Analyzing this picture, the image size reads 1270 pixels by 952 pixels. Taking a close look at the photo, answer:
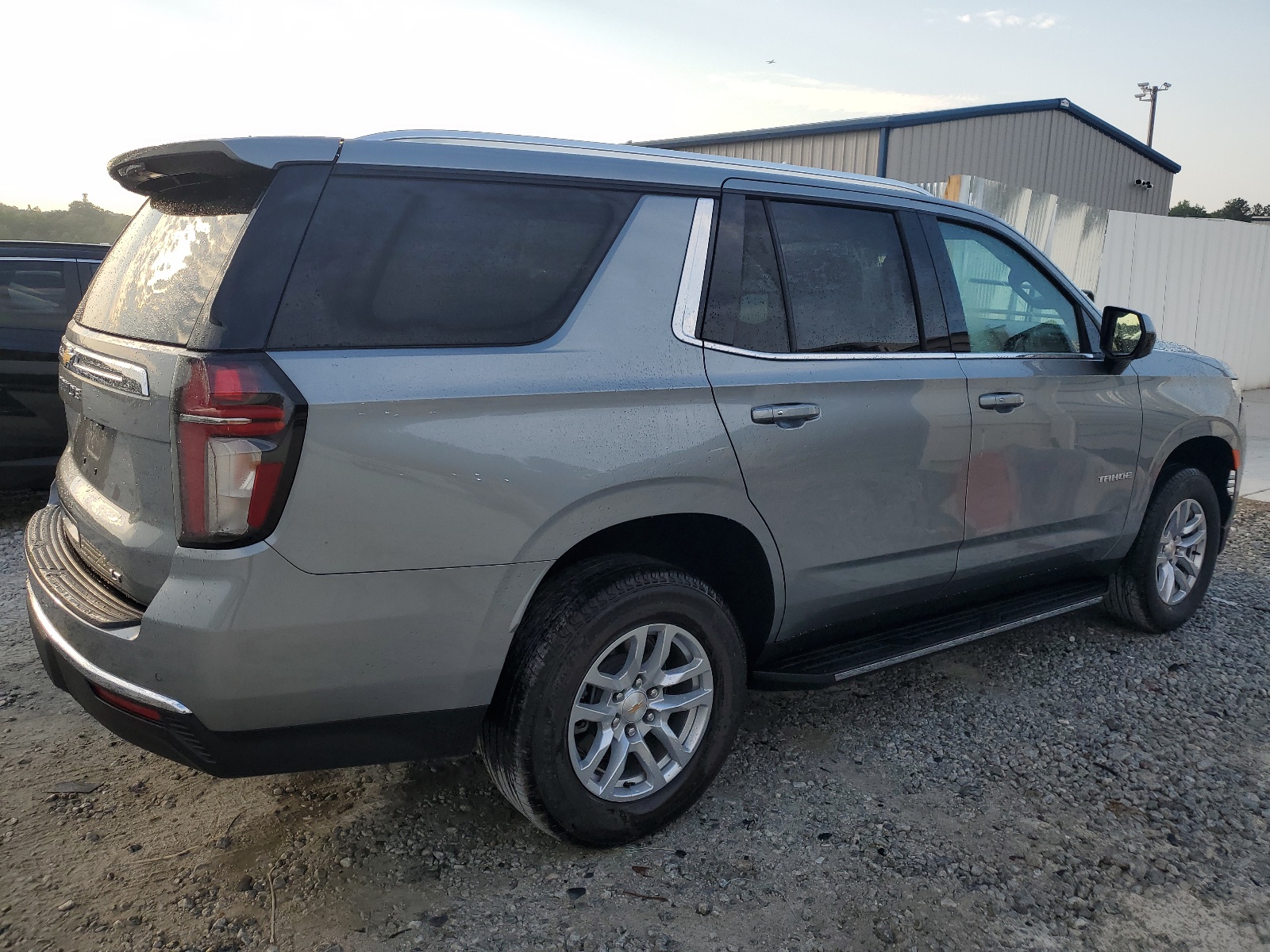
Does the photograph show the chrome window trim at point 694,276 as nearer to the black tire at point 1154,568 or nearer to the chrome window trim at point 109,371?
the chrome window trim at point 109,371

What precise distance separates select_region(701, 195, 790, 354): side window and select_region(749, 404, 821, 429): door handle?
0.17 m

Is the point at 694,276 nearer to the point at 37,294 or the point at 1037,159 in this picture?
the point at 37,294

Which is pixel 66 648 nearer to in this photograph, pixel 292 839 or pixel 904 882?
pixel 292 839

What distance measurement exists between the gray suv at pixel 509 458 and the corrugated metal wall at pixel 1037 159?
12009 mm

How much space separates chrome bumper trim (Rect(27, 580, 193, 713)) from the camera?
7.05 ft

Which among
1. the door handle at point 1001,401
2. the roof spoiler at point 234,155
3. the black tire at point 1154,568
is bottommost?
the black tire at point 1154,568

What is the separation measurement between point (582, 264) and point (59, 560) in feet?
5.32

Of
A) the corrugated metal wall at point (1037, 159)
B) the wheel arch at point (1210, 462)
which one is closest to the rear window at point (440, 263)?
the wheel arch at point (1210, 462)

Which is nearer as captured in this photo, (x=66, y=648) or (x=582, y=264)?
(x=66, y=648)

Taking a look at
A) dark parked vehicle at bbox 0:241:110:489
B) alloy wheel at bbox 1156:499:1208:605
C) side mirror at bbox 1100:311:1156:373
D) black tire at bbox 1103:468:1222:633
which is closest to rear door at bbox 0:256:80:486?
dark parked vehicle at bbox 0:241:110:489

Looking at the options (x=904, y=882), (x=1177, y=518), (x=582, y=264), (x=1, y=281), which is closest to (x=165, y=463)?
(x=582, y=264)

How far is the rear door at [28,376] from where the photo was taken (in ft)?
18.5

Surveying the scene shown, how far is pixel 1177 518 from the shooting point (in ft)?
14.7

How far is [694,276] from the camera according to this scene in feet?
8.98
